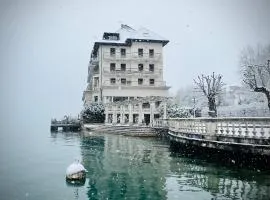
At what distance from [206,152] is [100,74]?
3185 cm

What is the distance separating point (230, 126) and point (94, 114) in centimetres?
2863

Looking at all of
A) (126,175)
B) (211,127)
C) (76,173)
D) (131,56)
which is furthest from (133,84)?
(76,173)

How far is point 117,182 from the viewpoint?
10445 mm

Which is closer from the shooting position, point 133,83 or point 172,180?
point 172,180

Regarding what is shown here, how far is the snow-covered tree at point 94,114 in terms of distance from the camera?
40.5 meters

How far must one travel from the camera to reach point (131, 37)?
150ft

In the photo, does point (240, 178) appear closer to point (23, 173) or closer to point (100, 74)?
Result: point (23, 173)

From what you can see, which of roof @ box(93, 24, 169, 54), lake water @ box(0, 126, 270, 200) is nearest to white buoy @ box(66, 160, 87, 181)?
lake water @ box(0, 126, 270, 200)

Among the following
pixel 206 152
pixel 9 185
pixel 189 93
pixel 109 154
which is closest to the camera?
pixel 9 185

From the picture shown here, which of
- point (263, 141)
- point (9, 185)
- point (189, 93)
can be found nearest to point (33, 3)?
point (9, 185)

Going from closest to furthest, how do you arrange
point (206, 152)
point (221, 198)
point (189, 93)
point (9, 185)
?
point (221, 198) → point (9, 185) → point (206, 152) → point (189, 93)

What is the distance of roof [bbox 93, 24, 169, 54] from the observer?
4553 cm

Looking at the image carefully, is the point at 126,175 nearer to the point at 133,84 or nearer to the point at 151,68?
the point at 133,84

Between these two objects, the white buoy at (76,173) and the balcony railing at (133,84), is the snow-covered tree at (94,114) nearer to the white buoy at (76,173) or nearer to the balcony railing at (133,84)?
the balcony railing at (133,84)
